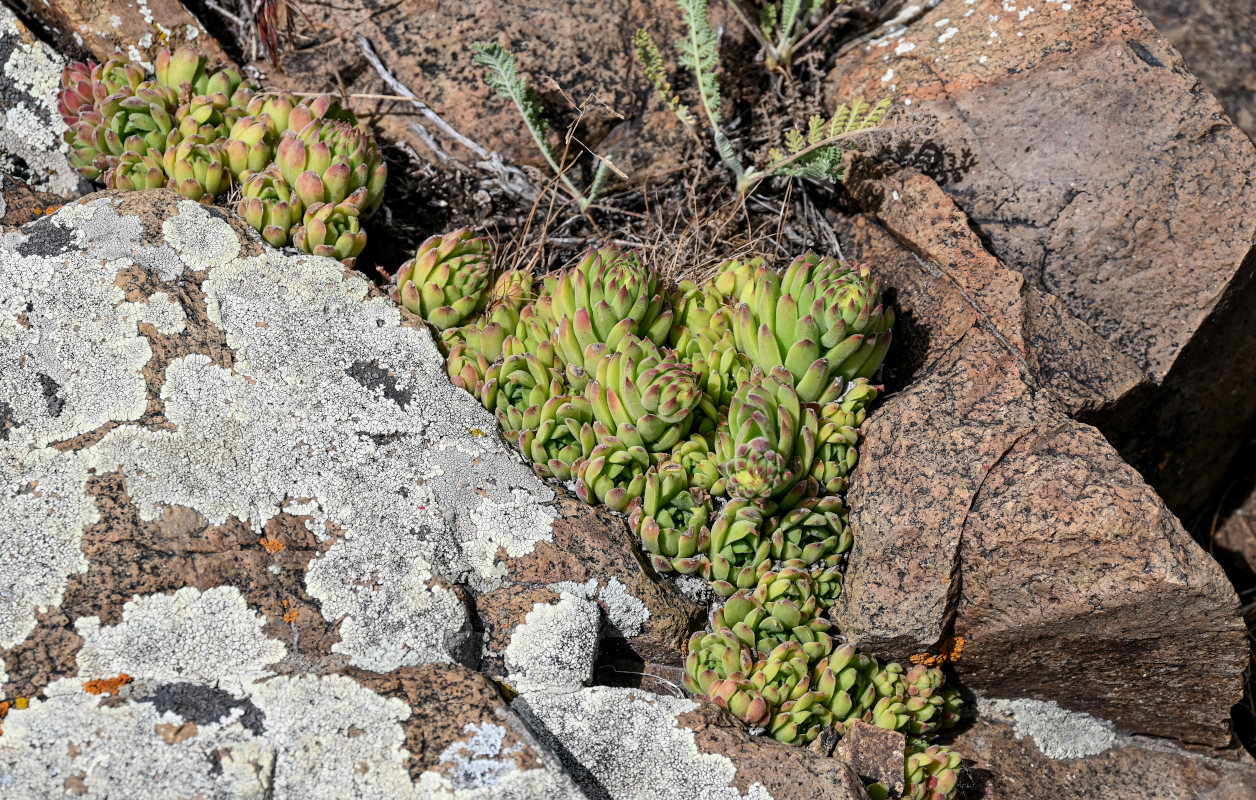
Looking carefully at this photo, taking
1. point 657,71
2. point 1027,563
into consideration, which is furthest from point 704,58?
point 1027,563

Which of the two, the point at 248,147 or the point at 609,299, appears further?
the point at 248,147

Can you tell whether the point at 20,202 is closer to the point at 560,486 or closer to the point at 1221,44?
the point at 560,486

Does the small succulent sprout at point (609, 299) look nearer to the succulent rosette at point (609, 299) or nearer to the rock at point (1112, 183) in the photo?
the succulent rosette at point (609, 299)

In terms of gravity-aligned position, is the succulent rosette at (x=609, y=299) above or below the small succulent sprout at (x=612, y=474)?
above

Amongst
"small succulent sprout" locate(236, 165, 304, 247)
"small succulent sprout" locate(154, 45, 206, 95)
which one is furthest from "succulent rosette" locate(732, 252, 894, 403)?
"small succulent sprout" locate(154, 45, 206, 95)

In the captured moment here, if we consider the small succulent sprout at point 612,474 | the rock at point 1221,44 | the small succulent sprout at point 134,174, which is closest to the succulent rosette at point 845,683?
the small succulent sprout at point 612,474

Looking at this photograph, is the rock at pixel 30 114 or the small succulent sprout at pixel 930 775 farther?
the rock at pixel 30 114

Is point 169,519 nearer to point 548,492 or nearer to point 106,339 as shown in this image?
point 106,339
